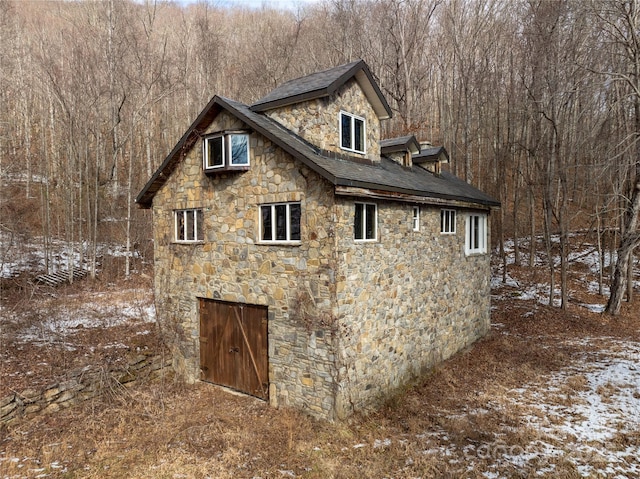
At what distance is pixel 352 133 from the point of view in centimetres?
931

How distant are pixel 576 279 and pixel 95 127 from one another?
99.3ft

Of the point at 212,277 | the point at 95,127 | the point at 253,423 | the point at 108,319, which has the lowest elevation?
the point at 253,423

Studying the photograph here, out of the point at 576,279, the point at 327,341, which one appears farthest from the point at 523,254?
the point at 327,341

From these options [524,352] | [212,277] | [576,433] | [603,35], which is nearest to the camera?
[576,433]

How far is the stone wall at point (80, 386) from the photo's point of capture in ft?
25.4

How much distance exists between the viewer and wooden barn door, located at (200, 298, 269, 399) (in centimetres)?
859

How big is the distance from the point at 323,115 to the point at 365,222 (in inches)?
107

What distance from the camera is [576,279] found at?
19828 millimetres

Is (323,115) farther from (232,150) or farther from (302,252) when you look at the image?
(302,252)

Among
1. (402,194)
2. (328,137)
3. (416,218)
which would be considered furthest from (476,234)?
(328,137)

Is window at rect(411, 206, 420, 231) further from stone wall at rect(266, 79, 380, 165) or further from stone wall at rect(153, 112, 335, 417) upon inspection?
stone wall at rect(153, 112, 335, 417)

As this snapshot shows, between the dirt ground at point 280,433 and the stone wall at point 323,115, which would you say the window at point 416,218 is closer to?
the stone wall at point 323,115

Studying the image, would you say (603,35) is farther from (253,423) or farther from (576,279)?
(253,423)

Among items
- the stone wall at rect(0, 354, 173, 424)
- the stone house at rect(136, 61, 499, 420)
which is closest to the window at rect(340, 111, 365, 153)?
the stone house at rect(136, 61, 499, 420)
